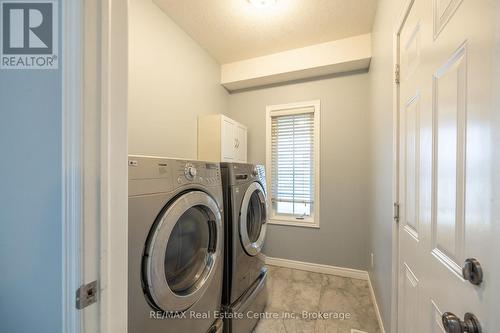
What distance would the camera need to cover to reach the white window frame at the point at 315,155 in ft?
8.14

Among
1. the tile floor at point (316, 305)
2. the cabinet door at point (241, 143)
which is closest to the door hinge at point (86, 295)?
the tile floor at point (316, 305)

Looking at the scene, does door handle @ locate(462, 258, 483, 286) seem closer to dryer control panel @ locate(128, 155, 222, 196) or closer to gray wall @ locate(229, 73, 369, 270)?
dryer control panel @ locate(128, 155, 222, 196)

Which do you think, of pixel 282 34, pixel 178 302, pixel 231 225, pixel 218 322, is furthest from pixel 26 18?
pixel 282 34

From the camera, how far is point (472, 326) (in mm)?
461

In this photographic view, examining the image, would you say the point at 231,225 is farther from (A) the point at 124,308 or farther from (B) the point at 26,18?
(B) the point at 26,18

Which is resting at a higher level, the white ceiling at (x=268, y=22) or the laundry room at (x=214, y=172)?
the white ceiling at (x=268, y=22)

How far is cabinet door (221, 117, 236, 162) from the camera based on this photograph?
2.20 m

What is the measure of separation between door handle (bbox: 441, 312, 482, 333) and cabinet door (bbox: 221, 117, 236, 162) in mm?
1915

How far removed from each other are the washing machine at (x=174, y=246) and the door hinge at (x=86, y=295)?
258 mm

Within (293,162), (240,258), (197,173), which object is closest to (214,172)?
(197,173)

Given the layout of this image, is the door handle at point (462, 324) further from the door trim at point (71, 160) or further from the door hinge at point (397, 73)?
the door hinge at point (397, 73)

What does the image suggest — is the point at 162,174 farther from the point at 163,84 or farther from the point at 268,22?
the point at 268,22

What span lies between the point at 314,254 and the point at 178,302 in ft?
6.45

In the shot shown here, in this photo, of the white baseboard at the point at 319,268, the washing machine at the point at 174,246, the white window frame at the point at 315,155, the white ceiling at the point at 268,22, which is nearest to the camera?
the washing machine at the point at 174,246
